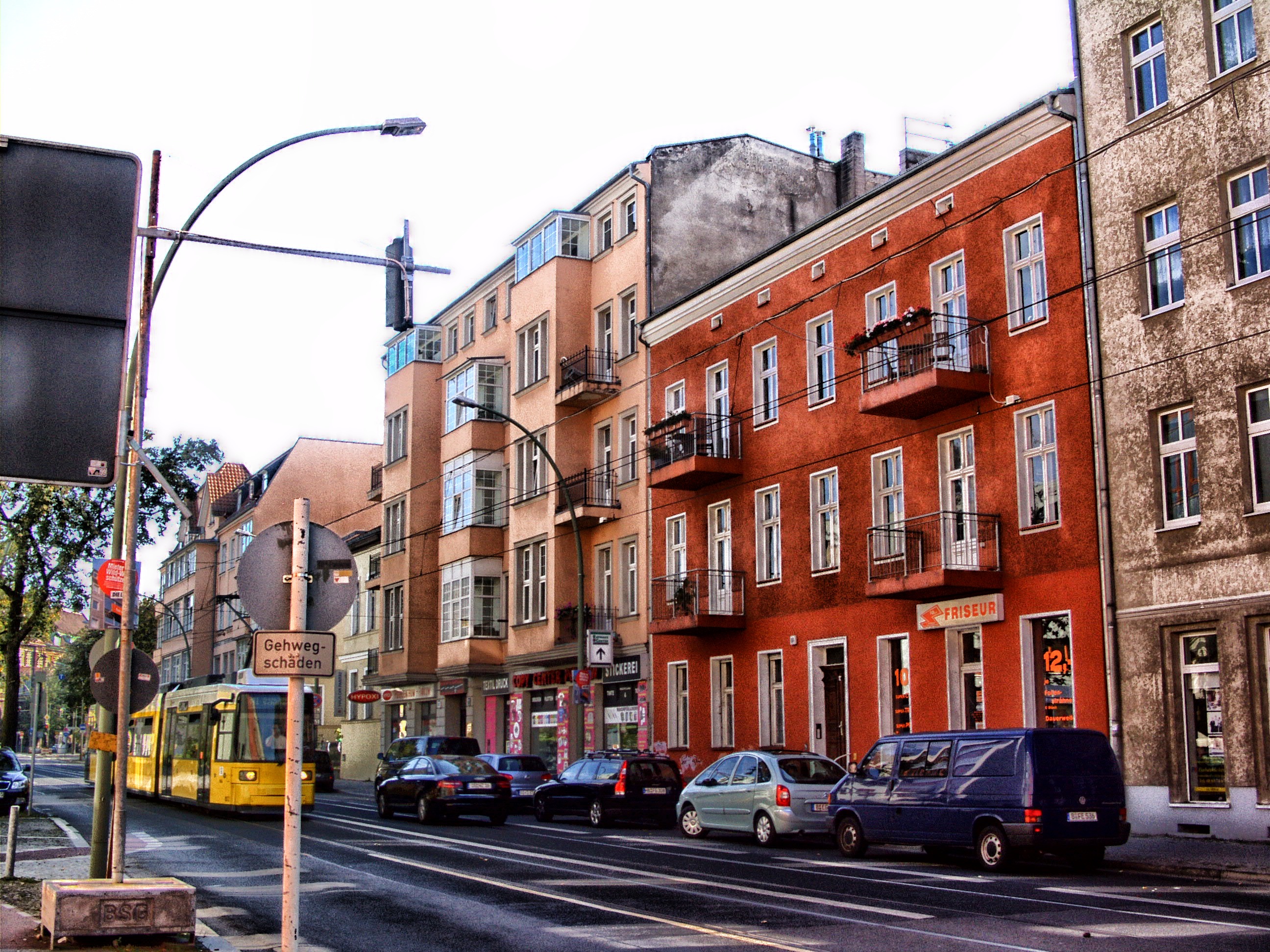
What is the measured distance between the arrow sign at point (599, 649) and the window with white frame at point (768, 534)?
4373mm

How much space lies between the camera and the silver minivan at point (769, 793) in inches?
847

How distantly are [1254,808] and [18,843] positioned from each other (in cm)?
1892

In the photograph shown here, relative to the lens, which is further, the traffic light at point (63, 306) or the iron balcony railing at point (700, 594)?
the iron balcony railing at point (700, 594)

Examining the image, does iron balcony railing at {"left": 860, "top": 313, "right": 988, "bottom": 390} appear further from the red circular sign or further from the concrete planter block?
the concrete planter block

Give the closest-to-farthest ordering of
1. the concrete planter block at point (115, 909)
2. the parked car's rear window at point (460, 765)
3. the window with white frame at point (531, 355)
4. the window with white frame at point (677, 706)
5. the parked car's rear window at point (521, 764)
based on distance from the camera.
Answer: the concrete planter block at point (115, 909), the parked car's rear window at point (460, 765), the parked car's rear window at point (521, 764), the window with white frame at point (677, 706), the window with white frame at point (531, 355)

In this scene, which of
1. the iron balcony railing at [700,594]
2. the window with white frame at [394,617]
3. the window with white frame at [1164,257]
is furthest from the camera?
the window with white frame at [394,617]

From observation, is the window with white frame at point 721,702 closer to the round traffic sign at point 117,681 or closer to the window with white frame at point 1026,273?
the window with white frame at point 1026,273

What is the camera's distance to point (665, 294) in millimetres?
38188

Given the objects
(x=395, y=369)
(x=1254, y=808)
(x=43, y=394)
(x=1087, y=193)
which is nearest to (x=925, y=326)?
(x=1087, y=193)

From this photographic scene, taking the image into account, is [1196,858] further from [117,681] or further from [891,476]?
[117,681]

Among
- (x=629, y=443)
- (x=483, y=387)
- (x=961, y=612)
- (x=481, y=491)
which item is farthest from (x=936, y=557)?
(x=483, y=387)

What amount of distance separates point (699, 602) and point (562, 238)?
44.9 ft

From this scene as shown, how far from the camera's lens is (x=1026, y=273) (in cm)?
2489

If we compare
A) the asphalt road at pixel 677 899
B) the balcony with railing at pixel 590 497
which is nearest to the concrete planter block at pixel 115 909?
the asphalt road at pixel 677 899
